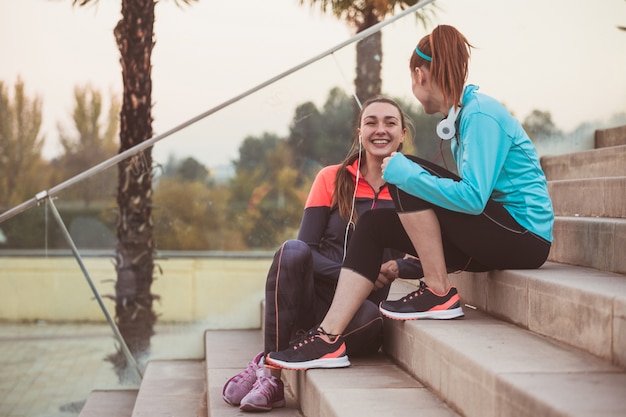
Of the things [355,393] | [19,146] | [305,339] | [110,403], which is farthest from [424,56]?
[19,146]

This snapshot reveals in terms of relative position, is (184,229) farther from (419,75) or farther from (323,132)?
(419,75)

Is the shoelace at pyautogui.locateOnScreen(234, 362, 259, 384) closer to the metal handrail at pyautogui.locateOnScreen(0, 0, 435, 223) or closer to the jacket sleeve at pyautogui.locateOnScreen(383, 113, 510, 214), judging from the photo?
the jacket sleeve at pyautogui.locateOnScreen(383, 113, 510, 214)

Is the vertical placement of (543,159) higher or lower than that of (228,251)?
higher

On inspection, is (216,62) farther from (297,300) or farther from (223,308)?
(297,300)

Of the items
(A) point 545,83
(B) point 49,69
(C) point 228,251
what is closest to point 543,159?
(A) point 545,83

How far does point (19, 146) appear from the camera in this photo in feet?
21.2

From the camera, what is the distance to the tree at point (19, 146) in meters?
5.98

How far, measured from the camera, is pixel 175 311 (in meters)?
5.26

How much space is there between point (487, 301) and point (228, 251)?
88.1 inches

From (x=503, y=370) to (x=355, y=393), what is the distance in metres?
0.67

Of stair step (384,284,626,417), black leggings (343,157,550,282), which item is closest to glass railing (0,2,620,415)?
black leggings (343,157,550,282)

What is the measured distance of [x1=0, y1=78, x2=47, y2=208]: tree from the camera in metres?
5.98

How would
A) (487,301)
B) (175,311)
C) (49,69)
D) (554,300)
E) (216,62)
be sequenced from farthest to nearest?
(49,69), (216,62), (175,311), (487,301), (554,300)

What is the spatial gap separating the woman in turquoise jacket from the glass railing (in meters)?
1.78
